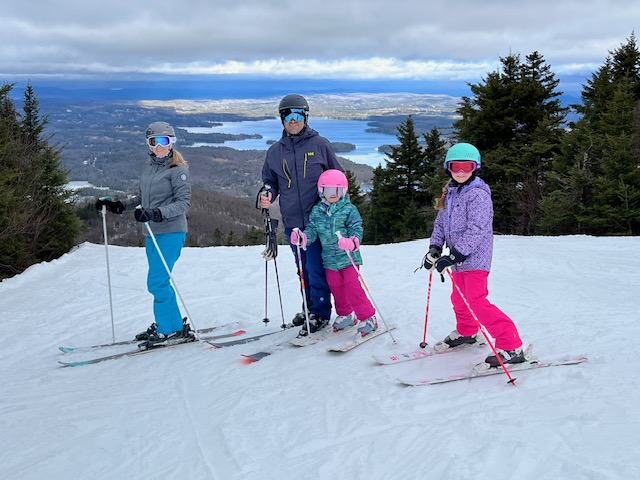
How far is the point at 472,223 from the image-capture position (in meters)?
4.07

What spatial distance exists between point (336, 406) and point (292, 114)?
272cm

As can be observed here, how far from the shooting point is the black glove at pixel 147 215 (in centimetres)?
509

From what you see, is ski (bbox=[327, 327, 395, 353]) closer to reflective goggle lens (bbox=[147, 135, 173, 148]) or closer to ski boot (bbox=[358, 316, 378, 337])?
ski boot (bbox=[358, 316, 378, 337])

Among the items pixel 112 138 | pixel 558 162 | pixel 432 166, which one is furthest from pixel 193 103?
pixel 558 162

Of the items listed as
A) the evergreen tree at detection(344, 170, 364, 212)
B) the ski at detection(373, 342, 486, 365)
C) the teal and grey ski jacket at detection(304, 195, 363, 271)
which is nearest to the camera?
the ski at detection(373, 342, 486, 365)

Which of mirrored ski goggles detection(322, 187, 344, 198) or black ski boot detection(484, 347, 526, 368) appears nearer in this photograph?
black ski boot detection(484, 347, 526, 368)

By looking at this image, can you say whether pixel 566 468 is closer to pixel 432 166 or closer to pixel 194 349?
pixel 194 349

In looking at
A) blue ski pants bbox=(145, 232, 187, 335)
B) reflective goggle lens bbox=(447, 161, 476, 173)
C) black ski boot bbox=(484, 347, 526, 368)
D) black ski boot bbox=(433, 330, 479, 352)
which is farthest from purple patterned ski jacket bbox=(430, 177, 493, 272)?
blue ski pants bbox=(145, 232, 187, 335)

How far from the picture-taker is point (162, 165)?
18.1ft

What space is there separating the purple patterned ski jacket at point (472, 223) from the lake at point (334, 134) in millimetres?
27834

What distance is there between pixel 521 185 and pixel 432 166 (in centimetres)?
830

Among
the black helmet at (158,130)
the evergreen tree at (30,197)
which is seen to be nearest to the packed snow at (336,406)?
the black helmet at (158,130)

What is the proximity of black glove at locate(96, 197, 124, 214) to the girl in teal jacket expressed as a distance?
6.60ft

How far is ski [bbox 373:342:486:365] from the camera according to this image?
458 cm
